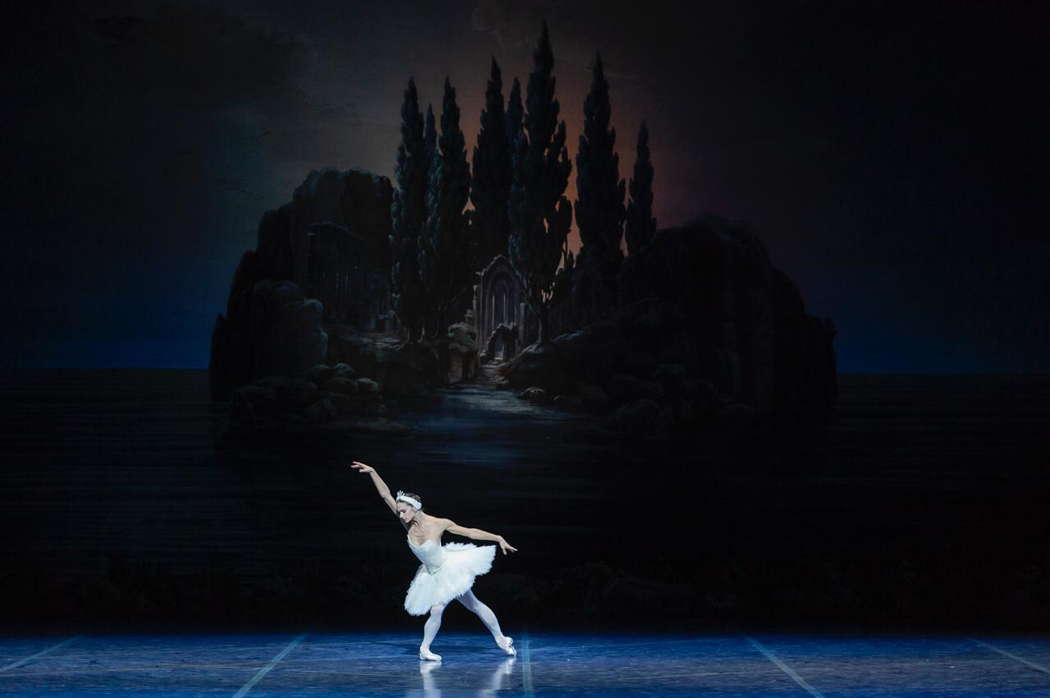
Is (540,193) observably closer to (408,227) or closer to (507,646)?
(408,227)

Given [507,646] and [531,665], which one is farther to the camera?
[507,646]

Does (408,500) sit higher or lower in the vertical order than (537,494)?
higher

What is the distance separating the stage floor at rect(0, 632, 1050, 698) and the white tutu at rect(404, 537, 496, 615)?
389 mm

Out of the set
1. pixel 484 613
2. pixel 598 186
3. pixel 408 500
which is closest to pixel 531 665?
pixel 484 613

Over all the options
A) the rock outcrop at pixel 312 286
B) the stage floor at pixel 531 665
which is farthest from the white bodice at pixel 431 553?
the rock outcrop at pixel 312 286

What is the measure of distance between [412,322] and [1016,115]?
6.25 m

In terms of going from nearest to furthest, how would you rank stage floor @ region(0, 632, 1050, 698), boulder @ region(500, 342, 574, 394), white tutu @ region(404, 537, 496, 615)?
stage floor @ region(0, 632, 1050, 698)
white tutu @ region(404, 537, 496, 615)
boulder @ region(500, 342, 574, 394)

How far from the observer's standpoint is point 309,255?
13.6 meters

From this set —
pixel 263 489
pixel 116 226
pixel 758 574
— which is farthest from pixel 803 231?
pixel 116 226

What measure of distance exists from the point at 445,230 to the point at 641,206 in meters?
1.90

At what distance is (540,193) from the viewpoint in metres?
13.7

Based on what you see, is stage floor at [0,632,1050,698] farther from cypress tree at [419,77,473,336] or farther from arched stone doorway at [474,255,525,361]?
cypress tree at [419,77,473,336]

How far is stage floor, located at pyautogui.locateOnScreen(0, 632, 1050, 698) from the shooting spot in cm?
749

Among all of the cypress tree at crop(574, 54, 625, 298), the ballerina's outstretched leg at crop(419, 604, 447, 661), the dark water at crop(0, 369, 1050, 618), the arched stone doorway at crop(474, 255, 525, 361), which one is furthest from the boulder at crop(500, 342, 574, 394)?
the ballerina's outstretched leg at crop(419, 604, 447, 661)
